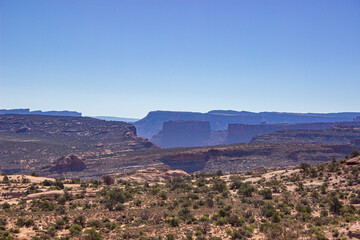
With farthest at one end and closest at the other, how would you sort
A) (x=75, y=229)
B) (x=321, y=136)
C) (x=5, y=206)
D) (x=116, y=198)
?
(x=321, y=136) → (x=116, y=198) → (x=5, y=206) → (x=75, y=229)

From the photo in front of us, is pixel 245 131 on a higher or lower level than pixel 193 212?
lower

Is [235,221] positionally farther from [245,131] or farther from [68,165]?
[245,131]

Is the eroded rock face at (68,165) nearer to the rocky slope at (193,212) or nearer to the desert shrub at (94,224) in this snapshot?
the rocky slope at (193,212)

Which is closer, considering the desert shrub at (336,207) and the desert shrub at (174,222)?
the desert shrub at (174,222)

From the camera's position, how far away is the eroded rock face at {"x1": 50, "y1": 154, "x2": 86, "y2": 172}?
6147cm

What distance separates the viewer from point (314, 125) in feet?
509

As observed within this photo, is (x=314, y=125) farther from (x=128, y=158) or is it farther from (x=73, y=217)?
(x=73, y=217)

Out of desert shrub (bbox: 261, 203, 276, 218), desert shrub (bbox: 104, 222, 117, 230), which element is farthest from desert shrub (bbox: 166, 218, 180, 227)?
desert shrub (bbox: 261, 203, 276, 218)

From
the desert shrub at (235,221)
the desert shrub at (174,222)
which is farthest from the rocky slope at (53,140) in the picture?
the desert shrub at (235,221)

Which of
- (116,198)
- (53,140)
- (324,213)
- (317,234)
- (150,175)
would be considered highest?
(317,234)

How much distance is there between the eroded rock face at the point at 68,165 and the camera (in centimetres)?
6147

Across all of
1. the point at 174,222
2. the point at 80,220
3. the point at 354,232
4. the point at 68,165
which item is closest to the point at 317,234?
the point at 354,232

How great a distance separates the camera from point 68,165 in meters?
61.7

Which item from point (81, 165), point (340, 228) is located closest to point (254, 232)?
point (340, 228)
